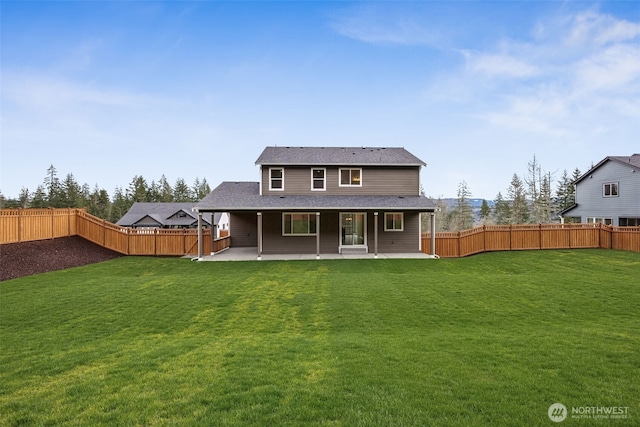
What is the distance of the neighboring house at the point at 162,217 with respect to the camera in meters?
51.3

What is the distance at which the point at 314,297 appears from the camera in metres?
9.09

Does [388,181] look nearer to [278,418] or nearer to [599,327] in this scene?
[599,327]

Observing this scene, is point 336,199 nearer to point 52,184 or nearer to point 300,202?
point 300,202

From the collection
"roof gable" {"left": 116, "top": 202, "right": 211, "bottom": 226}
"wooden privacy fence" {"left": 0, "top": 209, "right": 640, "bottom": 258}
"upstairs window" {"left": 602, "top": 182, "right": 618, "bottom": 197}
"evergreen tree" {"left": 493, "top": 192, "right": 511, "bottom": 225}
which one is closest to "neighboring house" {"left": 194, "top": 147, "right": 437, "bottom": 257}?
"wooden privacy fence" {"left": 0, "top": 209, "right": 640, "bottom": 258}

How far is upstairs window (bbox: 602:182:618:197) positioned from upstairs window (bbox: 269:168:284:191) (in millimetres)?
26869

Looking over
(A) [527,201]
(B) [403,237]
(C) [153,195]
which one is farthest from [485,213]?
(C) [153,195]

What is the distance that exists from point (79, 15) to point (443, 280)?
24.7m

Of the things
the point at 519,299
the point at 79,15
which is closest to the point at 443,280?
the point at 519,299

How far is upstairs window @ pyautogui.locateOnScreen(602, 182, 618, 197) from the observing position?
24709 mm

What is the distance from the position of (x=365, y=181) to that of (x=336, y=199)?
99.9 inches

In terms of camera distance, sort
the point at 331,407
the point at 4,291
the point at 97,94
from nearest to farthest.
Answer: the point at 331,407 → the point at 4,291 → the point at 97,94

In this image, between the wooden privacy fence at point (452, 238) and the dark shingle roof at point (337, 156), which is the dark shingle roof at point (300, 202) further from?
the wooden privacy fence at point (452, 238)

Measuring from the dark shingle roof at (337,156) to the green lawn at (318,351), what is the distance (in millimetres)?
9936

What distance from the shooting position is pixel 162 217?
174 feet
